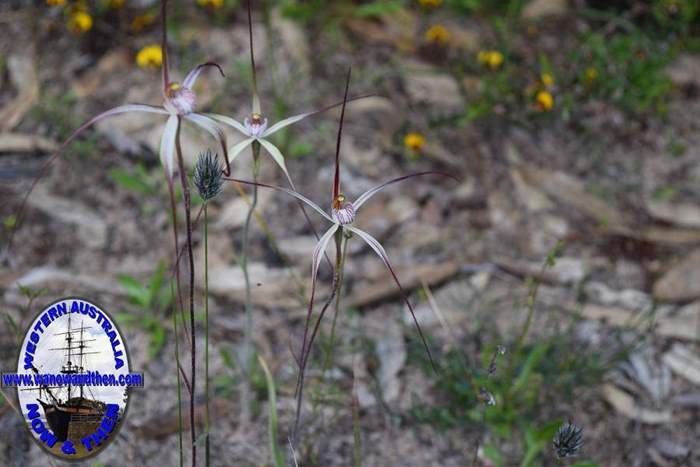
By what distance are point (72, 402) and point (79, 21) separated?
167 centimetres

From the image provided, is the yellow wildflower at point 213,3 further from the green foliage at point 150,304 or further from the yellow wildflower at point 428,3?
the green foliage at point 150,304

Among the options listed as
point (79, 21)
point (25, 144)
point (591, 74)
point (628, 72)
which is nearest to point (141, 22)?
point (79, 21)

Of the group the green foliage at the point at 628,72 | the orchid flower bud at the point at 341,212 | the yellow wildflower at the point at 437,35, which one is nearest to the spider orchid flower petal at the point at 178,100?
the orchid flower bud at the point at 341,212

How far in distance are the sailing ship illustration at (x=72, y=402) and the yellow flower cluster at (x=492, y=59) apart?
1.88 metres

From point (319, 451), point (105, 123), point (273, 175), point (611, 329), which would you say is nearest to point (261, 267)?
point (273, 175)

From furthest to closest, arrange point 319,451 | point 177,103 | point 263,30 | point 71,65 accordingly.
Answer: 1. point 263,30
2. point 71,65
3. point 319,451
4. point 177,103

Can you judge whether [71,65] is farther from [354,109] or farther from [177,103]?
[177,103]

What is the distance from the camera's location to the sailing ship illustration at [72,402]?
1214 mm

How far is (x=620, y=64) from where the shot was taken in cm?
269

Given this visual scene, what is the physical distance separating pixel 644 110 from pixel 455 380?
155cm

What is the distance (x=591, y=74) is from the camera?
263cm

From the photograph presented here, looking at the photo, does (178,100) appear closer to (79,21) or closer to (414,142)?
(414,142)

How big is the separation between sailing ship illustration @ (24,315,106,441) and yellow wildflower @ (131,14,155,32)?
1700 millimetres

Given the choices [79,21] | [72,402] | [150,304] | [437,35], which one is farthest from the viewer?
[437,35]
